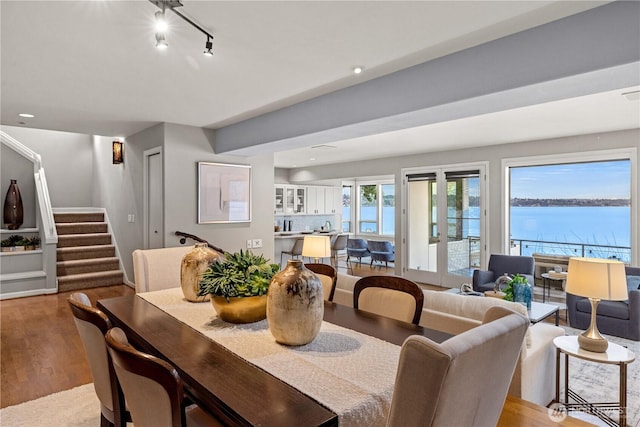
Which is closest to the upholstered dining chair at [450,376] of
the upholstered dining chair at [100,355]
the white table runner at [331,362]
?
the white table runner at [331,362]

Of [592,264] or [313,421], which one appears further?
[592,264]

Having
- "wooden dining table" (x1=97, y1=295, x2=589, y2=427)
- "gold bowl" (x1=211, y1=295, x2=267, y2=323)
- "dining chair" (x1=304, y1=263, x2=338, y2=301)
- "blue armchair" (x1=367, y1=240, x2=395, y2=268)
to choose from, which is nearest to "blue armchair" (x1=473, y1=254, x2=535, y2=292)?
"blue armchair" (x1=367, y1=240, x2=395, y2=268)

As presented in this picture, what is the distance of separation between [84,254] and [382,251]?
19.9 feet

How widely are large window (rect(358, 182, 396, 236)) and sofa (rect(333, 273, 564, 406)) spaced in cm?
756

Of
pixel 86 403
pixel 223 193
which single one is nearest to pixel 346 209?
pixel 223 193

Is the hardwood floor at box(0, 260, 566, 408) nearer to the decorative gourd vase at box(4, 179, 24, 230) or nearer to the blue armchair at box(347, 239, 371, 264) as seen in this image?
the decorative gourd vase at box(4, 179, 24, 230)

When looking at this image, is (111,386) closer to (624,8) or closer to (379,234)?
(624,8)

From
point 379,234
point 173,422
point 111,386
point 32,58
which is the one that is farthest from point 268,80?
point 379,234

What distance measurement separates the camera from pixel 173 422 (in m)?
1.03

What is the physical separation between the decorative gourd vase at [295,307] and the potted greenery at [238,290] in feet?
0.80

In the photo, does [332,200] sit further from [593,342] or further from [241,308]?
[241,308]

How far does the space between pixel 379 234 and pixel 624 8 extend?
877 cm

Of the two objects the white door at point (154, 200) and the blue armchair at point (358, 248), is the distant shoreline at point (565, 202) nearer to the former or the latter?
the blue armchair at point (358, 248)

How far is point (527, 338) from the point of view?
2.37 m
